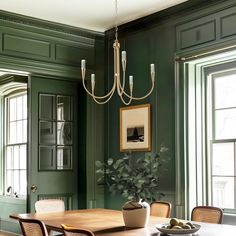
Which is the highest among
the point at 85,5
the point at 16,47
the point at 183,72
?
the point at 85,5

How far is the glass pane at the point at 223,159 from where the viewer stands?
5.02 metres

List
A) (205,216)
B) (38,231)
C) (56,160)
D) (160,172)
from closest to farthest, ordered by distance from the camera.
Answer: (38,231)
(205,216)
(160,172)
(56,160)

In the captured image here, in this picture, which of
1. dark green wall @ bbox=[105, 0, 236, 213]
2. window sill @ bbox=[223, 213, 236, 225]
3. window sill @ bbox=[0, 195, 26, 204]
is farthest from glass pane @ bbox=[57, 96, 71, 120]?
window sill @ bbox=[223, 213, 236, 225]

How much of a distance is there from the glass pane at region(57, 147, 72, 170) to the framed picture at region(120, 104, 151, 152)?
74 centimetres

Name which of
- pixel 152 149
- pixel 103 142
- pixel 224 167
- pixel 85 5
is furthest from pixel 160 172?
pixel 85 5

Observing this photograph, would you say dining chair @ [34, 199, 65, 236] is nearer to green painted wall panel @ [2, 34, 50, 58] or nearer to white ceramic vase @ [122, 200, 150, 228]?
white ceramic vase @ [122, 200, 150, 228]

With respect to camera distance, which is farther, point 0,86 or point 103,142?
point 0,86

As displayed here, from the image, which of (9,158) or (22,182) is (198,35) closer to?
(22,182)

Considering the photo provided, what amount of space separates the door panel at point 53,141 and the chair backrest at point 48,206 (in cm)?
85

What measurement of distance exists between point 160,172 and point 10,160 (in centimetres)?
283

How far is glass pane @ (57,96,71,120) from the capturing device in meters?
6.17

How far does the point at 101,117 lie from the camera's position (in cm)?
635

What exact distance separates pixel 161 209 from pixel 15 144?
10.8 feet

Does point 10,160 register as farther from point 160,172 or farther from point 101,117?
point 160,172
